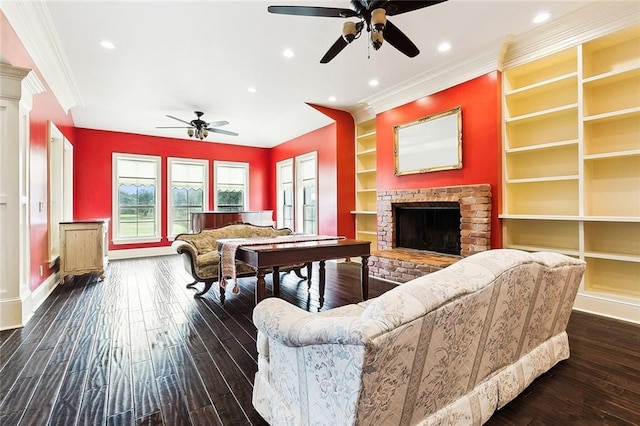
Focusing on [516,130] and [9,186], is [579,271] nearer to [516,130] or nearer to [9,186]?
[516,130]

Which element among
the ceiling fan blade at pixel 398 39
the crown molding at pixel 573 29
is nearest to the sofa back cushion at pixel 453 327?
the ceiling fan blade at pixel 398 39

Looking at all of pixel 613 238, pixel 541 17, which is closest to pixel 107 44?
pixel 541 17

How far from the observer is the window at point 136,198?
698 centimetres

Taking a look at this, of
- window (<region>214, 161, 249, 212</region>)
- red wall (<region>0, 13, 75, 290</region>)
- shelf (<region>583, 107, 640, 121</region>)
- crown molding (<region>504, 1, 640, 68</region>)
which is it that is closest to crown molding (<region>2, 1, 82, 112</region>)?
red wall (<region>0, 13, 75, 290</region>)

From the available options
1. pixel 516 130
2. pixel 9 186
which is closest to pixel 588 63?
pixel 516 130

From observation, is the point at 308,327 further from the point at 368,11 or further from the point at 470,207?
the point at 470,207

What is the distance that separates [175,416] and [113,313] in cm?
220

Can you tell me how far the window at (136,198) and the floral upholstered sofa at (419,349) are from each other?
688 cm

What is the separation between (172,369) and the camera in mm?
2137

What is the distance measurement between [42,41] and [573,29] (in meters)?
5.85

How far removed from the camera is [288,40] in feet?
11.4

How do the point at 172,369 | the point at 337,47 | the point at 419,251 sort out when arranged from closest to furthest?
1. the point at 172,369
2. the point at 337,47
3. the point at 419,251

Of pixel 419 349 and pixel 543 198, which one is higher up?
pixel 543 198

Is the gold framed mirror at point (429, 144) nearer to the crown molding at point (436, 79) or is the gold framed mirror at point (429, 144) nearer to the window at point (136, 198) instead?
the crown molding at point (436, 79)
